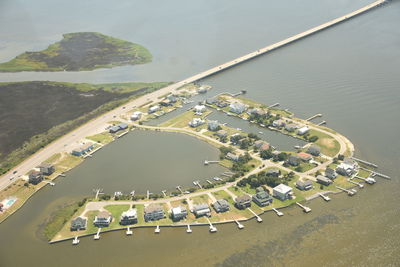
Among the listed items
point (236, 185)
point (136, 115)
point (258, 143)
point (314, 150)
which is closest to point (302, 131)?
point (314, 150)

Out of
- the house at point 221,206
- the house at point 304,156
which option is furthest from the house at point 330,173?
the house at point 221,206

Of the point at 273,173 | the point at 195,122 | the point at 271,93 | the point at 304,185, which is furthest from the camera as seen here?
the point at 271,93

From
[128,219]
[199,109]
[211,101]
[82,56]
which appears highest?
[82,56]

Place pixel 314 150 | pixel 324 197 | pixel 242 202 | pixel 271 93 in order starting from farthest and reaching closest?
pixel 271 93 < pixel 314 150 < pixel 324 197 < pixel 242 202

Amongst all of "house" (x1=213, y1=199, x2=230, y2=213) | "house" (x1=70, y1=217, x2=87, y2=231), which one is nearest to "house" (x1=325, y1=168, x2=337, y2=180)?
"house" (x1=213, y1=199, x2=230, y2=213)

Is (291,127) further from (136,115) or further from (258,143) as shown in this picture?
(136,115)

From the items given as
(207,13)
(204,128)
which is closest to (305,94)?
(204,128)
